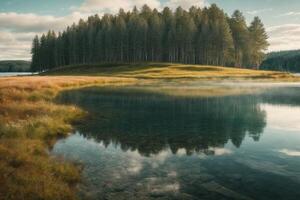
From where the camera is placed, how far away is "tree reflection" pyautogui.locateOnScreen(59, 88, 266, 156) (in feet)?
62.6

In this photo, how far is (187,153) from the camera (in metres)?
16.6

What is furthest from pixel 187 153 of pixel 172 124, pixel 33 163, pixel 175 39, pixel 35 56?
pixel 35 56

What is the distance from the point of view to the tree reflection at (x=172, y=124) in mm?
19094

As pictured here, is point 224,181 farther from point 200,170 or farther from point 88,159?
point 88,159

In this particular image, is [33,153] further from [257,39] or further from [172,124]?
[257,39]

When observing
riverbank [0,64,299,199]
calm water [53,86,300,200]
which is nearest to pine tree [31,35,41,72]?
riverbank [0,64,299,199]

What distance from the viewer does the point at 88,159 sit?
15656mm

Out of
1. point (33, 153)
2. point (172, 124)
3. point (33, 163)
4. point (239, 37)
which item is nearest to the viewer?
point (33, 163)

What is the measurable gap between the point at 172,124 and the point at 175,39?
314 ft

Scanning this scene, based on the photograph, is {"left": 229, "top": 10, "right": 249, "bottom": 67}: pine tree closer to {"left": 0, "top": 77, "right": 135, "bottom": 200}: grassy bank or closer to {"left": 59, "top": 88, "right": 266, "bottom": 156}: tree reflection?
Answer: {"left": 59, "top": 88, "right": 266, "bottom": 156}: tree reflection

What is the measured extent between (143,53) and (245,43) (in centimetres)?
3684

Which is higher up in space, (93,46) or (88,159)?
(93,46)

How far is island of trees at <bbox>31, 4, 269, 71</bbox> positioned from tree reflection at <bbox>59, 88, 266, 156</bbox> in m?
80.9

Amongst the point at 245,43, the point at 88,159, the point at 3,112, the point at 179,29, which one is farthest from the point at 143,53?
the point at 88,159
